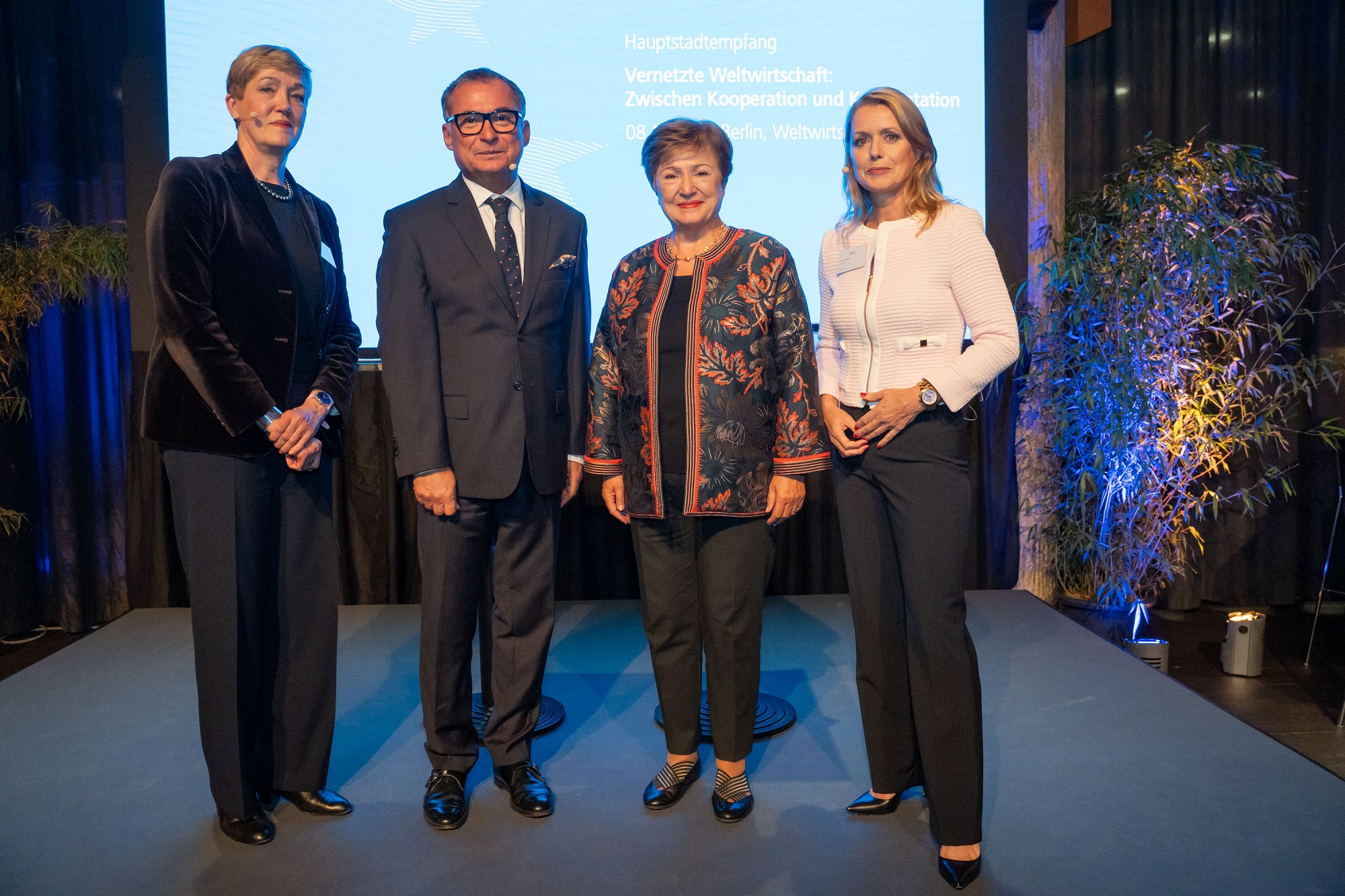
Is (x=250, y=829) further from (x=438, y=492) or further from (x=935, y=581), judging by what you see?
(x=935, y=581)

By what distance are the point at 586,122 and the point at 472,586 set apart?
222 centimetres

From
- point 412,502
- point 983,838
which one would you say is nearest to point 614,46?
point 412,502

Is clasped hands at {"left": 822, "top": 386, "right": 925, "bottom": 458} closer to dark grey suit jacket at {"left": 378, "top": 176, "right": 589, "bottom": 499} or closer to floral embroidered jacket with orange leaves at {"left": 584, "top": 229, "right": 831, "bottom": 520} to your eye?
floral embroidered jacket with orange leaves at {"left": 584, "top": 229, "right": 831, "bottom": 520}

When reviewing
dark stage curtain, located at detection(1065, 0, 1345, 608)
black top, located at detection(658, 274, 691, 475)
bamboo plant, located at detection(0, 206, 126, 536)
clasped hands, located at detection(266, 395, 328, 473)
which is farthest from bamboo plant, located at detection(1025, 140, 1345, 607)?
bamboo plant, located at detection(0, 206, 126, 536)

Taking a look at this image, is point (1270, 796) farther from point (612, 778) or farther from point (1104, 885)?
point (612, 778)

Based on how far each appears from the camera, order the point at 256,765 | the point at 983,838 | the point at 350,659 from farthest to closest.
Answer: the point at 350,659 → the point at 256,765 → the point at 983,838

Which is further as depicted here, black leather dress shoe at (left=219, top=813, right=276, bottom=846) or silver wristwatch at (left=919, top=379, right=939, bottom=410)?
black leather dress shoe at (left=219, top=813, right=276, bottom=846)

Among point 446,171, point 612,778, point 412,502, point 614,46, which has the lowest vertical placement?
point 612,778

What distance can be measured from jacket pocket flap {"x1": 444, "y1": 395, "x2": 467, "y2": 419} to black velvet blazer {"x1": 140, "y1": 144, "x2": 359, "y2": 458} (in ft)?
1.21

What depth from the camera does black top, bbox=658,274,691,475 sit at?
2000 mm

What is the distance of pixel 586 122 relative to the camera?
145 inches

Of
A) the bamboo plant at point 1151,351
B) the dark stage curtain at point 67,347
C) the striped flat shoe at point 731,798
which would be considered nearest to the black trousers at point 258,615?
the striped flat shoe at point 731,798

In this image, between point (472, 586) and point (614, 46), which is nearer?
point (472, 586)

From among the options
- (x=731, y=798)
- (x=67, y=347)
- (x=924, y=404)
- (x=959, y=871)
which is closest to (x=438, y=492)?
(x=731, y=798)
